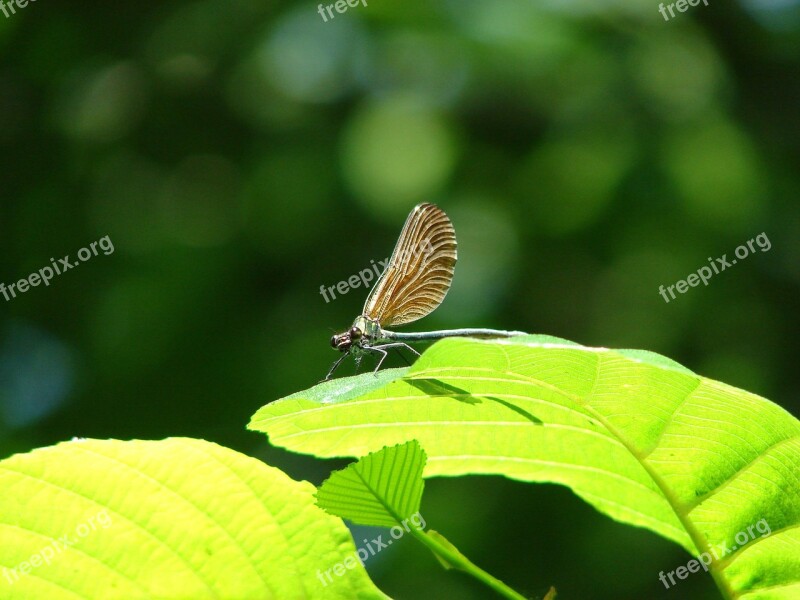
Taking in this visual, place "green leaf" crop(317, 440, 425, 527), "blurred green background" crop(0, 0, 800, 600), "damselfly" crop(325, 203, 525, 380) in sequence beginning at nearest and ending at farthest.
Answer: "green leaf" crop(317, 440, 425, 527) < "damselfly" crop(325, 203, 525, 380) < "blurred green background" crop(0, 0, 800, 600)

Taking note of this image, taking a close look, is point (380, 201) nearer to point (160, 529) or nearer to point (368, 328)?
point (368, 328)

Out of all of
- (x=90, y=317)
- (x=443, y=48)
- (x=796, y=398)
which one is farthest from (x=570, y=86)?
(x=90, y=317)

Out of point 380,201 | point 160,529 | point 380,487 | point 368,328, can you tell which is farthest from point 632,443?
point 380,201

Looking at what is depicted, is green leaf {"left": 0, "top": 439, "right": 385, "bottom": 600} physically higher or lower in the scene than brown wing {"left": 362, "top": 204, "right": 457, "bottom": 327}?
lower

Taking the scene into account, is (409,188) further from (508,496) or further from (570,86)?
(508,496)

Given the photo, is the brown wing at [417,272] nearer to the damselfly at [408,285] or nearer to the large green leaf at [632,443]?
the damselfly at [408,285]

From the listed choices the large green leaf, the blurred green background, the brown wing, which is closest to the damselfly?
the brown wing

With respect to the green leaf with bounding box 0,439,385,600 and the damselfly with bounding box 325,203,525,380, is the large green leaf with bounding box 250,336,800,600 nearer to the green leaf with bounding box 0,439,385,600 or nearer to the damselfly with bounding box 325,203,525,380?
the green leaf with bounding box 0,439,385,600
